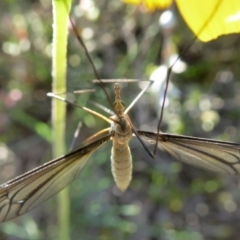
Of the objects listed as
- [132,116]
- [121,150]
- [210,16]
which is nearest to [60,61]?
[210,16]

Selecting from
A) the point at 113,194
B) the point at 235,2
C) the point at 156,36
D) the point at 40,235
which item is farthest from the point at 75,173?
the point at 156,36

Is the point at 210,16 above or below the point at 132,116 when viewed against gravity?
above

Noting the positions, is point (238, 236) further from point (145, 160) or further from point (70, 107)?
point (70, 107)

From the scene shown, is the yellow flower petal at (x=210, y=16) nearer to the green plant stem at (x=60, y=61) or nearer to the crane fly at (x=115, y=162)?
the green plant stem at (x=60, y=61)

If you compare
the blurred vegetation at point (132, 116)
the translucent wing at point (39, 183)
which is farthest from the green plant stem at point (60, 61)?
the blurred vegetation at point (132, 116)

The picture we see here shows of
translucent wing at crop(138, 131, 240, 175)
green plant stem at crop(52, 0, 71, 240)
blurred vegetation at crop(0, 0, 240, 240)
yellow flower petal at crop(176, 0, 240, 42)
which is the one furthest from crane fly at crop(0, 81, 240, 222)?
blurred vegetation at crop(0, 0, 240, 240)

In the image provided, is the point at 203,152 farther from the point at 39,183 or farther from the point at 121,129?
the point at 39,183

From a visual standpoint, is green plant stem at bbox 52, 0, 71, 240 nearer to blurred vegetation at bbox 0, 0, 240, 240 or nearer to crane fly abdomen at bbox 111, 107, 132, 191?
crane fly abdomen at bbox 111, 107, 132, 191
